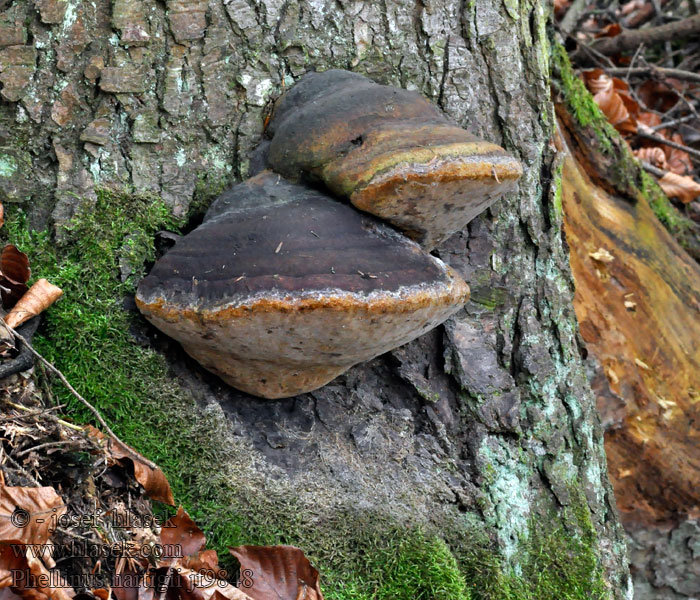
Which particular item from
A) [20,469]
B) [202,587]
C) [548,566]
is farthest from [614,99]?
[20,469]

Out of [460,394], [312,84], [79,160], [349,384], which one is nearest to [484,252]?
[460,394]

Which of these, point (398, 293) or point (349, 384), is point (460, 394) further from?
point (398, 293)

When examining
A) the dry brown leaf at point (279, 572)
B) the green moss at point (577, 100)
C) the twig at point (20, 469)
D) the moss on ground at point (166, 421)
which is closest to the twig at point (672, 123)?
the green moss at point (577, 100)

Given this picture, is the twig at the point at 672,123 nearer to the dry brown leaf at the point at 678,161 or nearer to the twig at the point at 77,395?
the dry brown leaf at the point at 678,161

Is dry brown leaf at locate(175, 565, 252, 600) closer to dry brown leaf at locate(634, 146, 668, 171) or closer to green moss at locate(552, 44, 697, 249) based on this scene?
green moss at locate(552, 44, 697, 249)

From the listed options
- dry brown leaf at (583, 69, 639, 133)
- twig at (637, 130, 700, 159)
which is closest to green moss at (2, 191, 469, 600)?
dry brown leaf at (583, 69, 639, 133)

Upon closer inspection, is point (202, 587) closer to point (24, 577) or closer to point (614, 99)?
point (24, 577)
